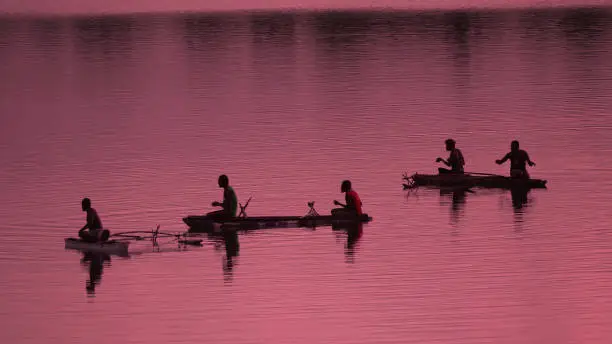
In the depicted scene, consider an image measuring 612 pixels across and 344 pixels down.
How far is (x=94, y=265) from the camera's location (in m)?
41.1

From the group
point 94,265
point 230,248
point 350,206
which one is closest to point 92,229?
point 94,265

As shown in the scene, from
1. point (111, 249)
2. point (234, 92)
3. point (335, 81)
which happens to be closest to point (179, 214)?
point (111, 249)

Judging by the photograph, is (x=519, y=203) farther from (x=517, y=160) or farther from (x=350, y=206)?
(x=350, y=206)

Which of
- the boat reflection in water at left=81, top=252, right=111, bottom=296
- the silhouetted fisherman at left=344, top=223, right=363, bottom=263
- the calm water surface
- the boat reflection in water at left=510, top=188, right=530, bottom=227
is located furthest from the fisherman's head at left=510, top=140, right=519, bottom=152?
the boat reflection in water at left=81, top=252, right=111, bottom=296

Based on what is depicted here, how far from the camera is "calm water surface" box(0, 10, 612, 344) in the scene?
3544cm

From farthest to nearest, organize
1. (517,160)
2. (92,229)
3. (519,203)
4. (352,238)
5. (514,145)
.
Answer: (517,160)
(514,145)
(519,203)
(352,238)
(92,229)

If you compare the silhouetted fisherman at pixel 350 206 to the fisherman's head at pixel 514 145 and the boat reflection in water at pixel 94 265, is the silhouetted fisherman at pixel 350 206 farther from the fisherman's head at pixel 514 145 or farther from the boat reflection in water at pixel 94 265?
the fisherman's head at pixel 514 145

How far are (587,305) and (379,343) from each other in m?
4.71

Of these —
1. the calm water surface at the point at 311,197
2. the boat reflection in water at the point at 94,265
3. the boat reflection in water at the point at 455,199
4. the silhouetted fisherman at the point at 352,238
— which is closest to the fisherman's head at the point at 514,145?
the calm water surface at the point at 311,197

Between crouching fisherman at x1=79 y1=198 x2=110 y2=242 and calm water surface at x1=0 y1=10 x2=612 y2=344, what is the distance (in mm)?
645

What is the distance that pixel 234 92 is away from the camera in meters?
86.5

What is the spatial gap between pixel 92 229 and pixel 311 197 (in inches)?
359

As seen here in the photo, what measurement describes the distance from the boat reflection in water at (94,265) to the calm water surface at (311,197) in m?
0.12

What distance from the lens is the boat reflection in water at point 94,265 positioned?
1531 inches
